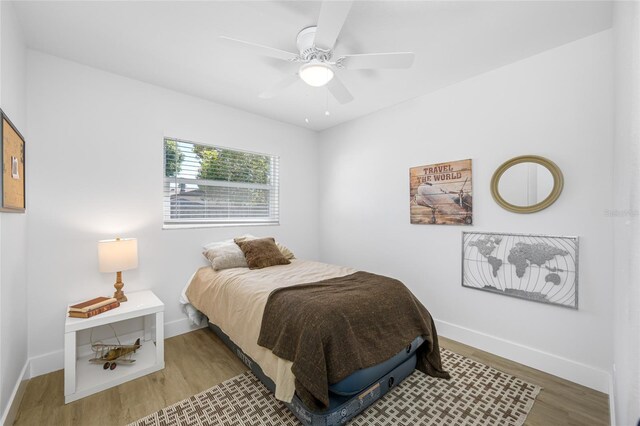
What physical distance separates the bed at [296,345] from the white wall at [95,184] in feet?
2.23

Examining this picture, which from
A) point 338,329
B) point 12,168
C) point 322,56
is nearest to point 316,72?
point 322,56

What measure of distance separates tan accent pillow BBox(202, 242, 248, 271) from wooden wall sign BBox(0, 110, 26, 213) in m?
1.48

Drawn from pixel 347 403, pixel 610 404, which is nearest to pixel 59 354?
pixel 347 403

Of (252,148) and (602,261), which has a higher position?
(252,148)

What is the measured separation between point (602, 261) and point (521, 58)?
69.8 inches

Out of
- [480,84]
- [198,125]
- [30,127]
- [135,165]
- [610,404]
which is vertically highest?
[480,84]

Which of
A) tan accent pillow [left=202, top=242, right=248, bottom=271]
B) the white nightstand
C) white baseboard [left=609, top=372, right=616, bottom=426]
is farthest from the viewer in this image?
tan accent pillow [left=202, top=242, right=248, bottom=271]

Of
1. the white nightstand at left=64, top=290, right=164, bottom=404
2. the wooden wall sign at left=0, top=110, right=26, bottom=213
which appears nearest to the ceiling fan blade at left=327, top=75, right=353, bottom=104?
the wooden wall sign at left=0, top=110, right=26, bottom=213

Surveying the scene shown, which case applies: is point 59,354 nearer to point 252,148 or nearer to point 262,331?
point 262,331

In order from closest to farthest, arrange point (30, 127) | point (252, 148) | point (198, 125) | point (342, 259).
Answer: point (30, 127) → point (198, 125) → point (252, 148) → point (342, 259)

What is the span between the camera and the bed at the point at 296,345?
1.53 meters

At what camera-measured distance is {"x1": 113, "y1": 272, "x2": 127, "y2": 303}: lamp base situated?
239 cm

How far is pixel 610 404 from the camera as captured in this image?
1.81 meters

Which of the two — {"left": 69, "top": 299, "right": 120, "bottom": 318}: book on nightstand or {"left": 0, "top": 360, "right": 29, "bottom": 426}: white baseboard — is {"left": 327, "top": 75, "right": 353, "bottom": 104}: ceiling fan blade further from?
{"left": 0, "top": 360, "right": 29, "bottom": 426}: white baseboard
